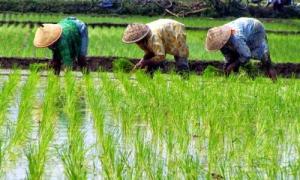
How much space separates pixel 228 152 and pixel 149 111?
4.83 ft

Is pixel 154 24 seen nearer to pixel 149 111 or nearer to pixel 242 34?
pixel 242 34

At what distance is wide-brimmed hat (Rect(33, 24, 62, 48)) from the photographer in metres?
8.49

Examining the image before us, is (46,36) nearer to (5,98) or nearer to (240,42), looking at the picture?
(240,42)

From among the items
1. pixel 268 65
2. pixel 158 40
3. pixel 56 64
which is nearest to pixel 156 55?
pixel 158 40

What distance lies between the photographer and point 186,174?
13.3 feet

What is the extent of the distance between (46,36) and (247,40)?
2082 millimetres

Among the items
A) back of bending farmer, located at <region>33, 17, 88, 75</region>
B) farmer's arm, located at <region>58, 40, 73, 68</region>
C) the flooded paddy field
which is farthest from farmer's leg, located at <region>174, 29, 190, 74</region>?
farmer's arm, located at <region>58, 40, 73, 68</region>

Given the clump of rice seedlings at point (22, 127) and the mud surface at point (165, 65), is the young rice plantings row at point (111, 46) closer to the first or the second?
the mud surface at point (165, 65)

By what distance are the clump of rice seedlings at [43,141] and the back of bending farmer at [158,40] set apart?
1118 mm

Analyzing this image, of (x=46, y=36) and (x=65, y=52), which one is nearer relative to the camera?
(x=46, y=36)

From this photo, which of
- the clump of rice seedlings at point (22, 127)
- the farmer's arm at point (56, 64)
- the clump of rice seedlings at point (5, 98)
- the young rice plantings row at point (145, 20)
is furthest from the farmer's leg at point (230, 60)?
the young rice plantings row at point (145, 20)

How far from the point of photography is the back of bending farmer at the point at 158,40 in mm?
8234

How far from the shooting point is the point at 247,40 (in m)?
9.11

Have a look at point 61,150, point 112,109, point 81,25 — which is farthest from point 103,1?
point 61,150
